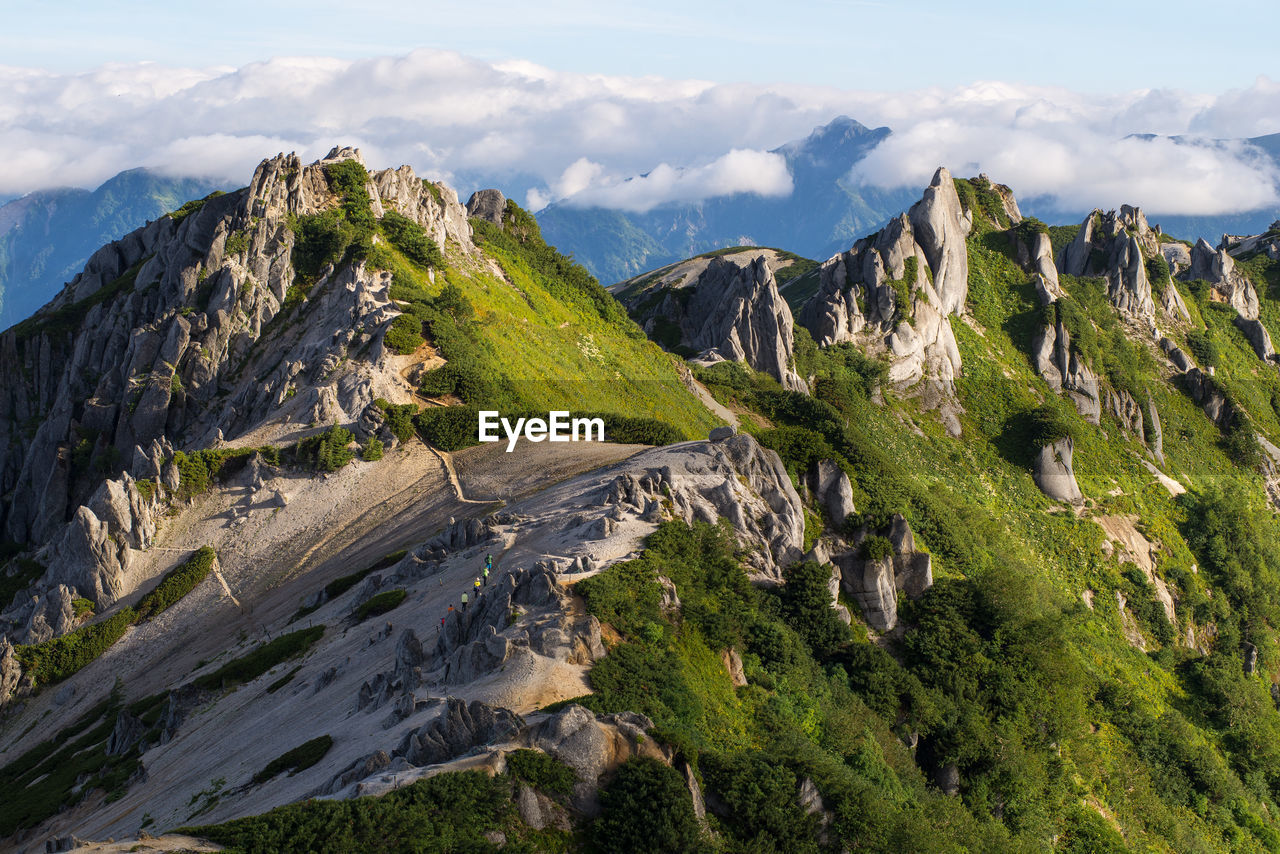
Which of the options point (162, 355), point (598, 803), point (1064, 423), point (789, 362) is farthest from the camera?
point (789, 362)

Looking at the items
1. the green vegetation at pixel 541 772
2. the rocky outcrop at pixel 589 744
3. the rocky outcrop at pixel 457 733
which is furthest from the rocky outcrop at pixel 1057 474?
the green vegetation at pixel 541 772

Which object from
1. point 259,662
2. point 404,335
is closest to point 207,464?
point 404,335

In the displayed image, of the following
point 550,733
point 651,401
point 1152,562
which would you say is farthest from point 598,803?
point 1152,562

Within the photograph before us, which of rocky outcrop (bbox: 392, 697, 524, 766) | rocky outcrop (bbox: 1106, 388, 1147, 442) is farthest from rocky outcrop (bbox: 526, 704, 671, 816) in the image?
rocky outcrop (bbox: 1106, 388, 1147, 442)

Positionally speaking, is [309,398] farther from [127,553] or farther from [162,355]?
[162,355]

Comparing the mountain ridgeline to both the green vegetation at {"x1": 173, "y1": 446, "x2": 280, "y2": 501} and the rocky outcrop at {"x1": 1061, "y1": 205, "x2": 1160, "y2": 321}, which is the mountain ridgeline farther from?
the rocky outcrop at {"x1": 1061, "y1": 205, "x2": 1160, "y2": 321}

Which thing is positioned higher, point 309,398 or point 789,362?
point 309,398

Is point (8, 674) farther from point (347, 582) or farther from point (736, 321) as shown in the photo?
point (736, 321)

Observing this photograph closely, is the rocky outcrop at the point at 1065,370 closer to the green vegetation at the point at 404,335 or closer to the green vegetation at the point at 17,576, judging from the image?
the green vegetation at the point at 404,335
